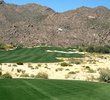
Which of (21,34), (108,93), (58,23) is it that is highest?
(58,23)

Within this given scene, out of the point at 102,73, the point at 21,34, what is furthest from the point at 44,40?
the point at 102,73

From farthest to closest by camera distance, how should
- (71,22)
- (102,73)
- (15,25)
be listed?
(71,22)
(15,25)
(102,73)

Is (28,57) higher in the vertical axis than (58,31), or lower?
lower

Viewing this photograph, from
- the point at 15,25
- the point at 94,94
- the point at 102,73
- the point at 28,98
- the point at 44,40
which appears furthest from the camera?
the point at 15,25

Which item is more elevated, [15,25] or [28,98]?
[15,25]

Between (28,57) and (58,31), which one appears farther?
(58,31)

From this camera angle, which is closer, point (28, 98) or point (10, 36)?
point (28, 98)

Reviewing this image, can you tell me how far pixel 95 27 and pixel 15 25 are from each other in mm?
75142

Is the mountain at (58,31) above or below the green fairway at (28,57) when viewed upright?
above

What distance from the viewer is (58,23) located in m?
191

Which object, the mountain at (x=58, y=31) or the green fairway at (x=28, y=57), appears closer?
the green fairway at (x=28, y=57)

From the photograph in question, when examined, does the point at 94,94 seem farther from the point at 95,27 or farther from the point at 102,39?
the point at 95,27

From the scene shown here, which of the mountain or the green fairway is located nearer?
the green fairway

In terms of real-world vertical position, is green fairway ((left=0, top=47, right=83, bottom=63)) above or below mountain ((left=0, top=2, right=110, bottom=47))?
below
